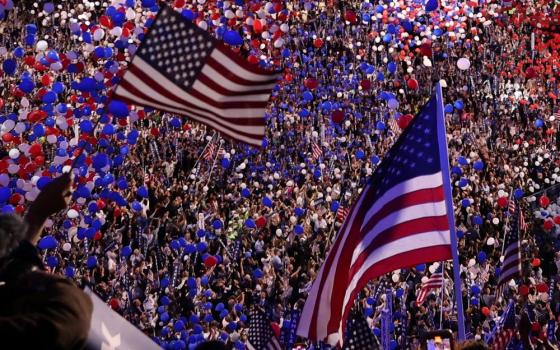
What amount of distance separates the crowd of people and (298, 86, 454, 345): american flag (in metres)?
4.81

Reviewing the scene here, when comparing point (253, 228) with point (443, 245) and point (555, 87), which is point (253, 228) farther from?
point (555, 87)

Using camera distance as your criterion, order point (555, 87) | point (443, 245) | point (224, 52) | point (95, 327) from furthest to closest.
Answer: point (555, 87) < point (443, 245) < point (224, 52) < point (95, 327)

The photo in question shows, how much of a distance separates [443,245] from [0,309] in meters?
4.52

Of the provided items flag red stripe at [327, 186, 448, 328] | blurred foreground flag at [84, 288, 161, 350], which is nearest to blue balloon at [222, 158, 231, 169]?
flag red stripe at [327, 186, 448, 328]

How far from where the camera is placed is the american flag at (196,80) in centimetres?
513

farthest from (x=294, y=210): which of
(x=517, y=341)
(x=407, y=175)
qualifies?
(x=407, y=175)

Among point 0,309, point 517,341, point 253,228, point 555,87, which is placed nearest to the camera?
point 0,309

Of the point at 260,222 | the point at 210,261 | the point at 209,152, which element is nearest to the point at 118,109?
the point at 210,261

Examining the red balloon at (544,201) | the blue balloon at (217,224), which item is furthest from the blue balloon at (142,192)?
the red balloon at (544,201)

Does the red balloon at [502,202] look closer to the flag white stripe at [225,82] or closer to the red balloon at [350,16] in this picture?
the red balloon at [350,16]

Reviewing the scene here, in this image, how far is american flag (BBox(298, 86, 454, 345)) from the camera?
6.33 meters

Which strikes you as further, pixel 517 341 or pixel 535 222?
pixel 535 222

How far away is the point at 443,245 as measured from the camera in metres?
6.51

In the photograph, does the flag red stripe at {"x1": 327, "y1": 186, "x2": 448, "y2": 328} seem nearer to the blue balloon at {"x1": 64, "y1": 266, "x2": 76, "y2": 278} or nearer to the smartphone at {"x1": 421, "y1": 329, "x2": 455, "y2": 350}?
the smartphone at {"x1": 421, "y1": 329, "x2": 455, "y2": 350}
